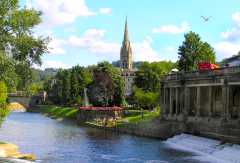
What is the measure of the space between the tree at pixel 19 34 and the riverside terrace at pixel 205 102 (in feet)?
86.4

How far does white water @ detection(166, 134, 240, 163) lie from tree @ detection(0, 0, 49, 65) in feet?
73.4

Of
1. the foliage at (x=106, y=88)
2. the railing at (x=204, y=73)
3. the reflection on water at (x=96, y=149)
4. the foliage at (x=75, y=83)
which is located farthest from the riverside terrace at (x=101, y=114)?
the foliage at (x=75, y=83)

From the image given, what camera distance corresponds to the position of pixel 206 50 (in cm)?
12006

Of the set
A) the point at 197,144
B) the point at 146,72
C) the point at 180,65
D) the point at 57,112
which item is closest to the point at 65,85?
the point at 57,112

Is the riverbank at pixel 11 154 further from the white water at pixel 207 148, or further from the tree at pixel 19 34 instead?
the white water at pixel 207 148

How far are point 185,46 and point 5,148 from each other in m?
73.8

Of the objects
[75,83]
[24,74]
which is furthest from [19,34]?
[75,83]

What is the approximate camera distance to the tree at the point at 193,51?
119 meters

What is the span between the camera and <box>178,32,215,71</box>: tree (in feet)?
391

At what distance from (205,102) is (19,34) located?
3642 centimetres

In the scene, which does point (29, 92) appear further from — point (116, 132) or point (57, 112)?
point (57, 112)

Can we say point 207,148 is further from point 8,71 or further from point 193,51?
point 193,51

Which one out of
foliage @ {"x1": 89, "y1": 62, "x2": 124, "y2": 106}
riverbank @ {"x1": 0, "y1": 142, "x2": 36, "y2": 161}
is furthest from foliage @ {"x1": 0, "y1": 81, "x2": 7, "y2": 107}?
foliage @ {"x1": 89, "y1": 62, "x2": 124, "y2": 106}

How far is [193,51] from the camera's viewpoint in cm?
11944
